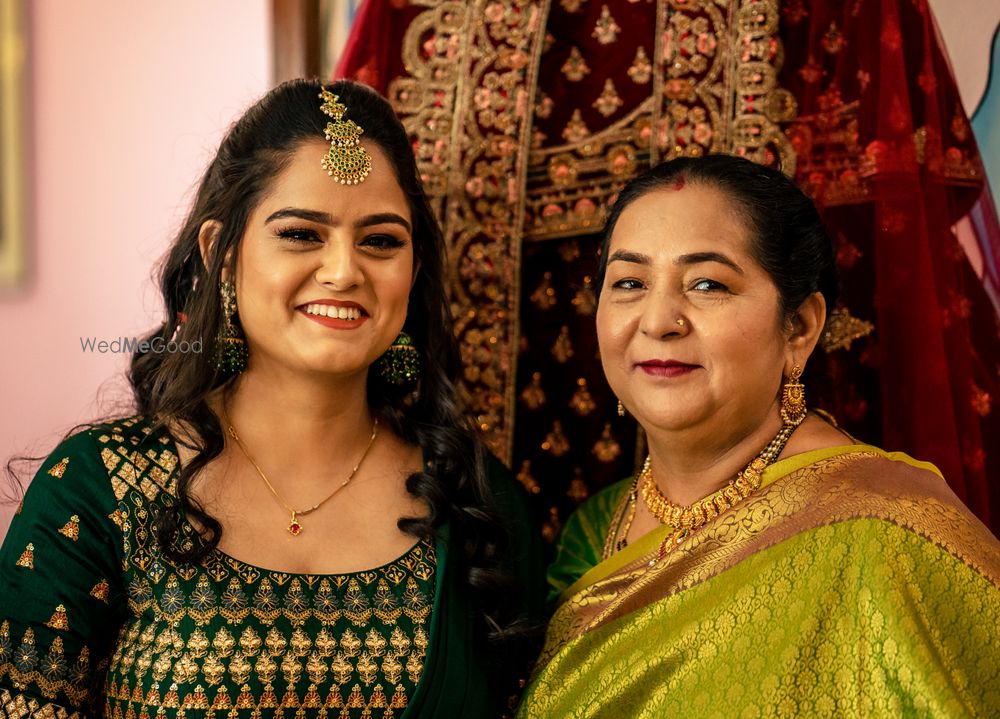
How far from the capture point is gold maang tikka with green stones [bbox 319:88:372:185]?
181 cm

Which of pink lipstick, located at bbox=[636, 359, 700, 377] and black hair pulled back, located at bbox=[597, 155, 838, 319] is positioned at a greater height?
black hair pulled back, located at bbox=[597, 155, 838, 319]

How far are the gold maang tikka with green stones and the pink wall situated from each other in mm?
719

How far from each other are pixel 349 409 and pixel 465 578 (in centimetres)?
35

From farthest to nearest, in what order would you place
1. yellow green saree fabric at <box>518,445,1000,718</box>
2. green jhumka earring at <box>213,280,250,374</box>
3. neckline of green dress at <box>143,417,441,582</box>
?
1. green jhumka earring at <box>213,280,250,374</box>
2. neckline of green dress at <box>143,417,441,582</box>
3. yellow green saree fabric at <box>518,445,1000,718</box>

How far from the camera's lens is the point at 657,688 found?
5.65 feet

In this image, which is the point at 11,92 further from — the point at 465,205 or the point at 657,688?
the point at 657,688

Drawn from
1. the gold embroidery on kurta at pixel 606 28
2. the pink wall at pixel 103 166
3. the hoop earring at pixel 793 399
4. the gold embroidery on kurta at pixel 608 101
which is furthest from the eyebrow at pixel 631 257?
the pink wall at pixel 103 166

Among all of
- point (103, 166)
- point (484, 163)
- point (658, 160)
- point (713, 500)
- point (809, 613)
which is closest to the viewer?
point (809, 613)

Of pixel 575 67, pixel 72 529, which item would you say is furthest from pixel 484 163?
pixel 72 529

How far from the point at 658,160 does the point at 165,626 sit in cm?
127

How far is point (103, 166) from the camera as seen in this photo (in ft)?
8.31

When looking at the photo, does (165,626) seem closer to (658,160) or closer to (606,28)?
(658,160)

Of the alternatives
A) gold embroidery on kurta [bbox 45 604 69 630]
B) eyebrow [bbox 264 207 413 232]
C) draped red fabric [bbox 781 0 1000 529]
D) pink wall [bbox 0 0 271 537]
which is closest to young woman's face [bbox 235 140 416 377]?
eyebrow [bbox 264 207 413 232]

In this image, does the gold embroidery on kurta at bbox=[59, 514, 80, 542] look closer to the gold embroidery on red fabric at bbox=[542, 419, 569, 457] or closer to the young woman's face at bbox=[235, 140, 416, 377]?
the young woman's face at bbox=[235, 140, 416, 377]
